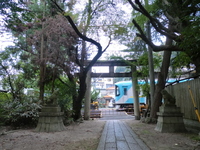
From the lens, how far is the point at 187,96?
7453mm

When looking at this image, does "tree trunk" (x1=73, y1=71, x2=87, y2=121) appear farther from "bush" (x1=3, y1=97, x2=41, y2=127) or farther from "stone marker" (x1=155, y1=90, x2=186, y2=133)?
"stone marker" (x1=155, y1=90, x2=186, y2=133)

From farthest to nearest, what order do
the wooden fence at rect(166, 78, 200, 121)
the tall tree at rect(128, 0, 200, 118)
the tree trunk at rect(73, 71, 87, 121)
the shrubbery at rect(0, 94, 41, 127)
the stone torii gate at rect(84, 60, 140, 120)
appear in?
the stone torii gate at rect(84, 60, 140, 120) → the tree trunk at rect(73, 71, 87, 121) → the shrubbery at rect(0, 94, 41, 127) → the wooden fence at rect(166, 78, 200, 121) → the tall tree at rect(128, 0, 200, 118)

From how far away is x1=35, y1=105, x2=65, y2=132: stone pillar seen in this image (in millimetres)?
6934

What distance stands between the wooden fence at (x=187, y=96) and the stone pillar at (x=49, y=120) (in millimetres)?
5035

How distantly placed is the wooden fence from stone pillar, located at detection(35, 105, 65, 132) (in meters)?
5.04

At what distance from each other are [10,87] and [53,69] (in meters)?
2.82

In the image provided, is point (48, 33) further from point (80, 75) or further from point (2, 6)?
point (2, 6)

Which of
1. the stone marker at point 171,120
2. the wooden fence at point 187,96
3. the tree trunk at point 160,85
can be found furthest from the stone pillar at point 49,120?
the tree trunk at point 160,85

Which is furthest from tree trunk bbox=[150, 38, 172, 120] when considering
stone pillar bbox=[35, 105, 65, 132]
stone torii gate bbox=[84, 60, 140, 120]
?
stone pillar bbox=[35, 105, 65, 132]

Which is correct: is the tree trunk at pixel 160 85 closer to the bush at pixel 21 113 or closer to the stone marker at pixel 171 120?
the stone marker at pixel 171 120

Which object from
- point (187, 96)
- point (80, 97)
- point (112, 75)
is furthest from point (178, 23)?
point (112, 75)

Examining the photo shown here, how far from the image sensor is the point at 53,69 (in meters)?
10.1

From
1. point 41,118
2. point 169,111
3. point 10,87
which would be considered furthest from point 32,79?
point 169,111

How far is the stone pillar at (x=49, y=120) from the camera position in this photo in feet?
22.7
